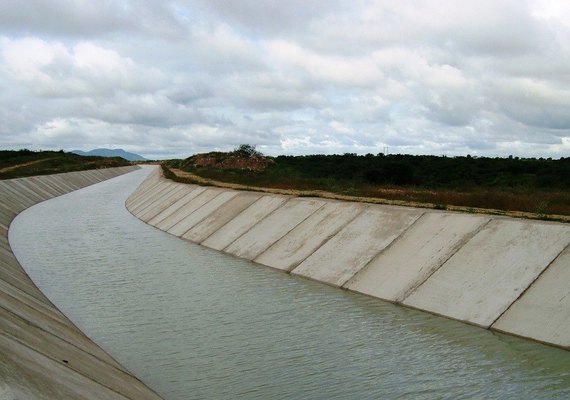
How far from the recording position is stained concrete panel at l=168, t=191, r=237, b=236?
2759 centimetres

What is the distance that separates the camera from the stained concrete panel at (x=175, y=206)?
32.7 m

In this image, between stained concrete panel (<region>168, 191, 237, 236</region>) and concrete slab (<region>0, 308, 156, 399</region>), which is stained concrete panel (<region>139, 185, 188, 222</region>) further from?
concrete slab (<region>0, 308, 156, 399</region>)

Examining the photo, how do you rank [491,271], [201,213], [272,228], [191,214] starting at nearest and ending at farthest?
1. [491,271]
2. [272,228]
3. [201,213]
4. [191,214]

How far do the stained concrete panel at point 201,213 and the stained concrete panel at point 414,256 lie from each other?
1341 centimetres

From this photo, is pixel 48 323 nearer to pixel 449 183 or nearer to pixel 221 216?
pixel 221 216

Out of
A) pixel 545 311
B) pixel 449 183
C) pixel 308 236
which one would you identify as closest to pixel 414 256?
pixel 545 311

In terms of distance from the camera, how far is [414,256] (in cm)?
1458

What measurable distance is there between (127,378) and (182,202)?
27.1 metres

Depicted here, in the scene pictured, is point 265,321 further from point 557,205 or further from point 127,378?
point 557,205

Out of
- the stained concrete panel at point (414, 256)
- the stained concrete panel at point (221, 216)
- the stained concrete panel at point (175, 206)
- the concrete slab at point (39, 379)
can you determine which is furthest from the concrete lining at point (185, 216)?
the concrete slab at point (39, 379)

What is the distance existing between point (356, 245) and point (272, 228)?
5.55 meters

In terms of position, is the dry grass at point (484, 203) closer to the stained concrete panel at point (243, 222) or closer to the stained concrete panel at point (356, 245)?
the stained concrete panel at point (356, 245)

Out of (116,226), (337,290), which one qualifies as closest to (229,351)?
(337,290)

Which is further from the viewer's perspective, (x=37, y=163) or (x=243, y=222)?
(x=37, y=163)
